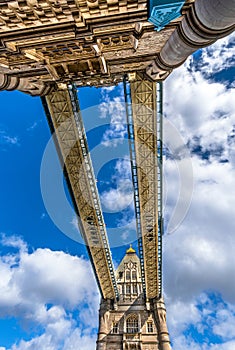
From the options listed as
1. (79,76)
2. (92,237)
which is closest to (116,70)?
(79,76)

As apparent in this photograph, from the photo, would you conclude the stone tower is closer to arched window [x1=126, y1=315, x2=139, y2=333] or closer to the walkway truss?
arched window [x1=126, y1=315, x2=139, y2=333]

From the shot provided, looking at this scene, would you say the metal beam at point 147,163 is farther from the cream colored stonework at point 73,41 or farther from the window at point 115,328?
the window at point 115,328

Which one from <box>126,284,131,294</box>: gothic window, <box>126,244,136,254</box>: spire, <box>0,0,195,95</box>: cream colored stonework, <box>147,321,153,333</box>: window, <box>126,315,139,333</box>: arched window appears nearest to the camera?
<box>0,0,195,95</box>: cream colored stonework

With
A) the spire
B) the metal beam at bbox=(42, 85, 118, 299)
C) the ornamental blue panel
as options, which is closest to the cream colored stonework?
the metal beam at bbox=(42, 85, 118, 299)

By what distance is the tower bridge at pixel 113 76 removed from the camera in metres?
11.4

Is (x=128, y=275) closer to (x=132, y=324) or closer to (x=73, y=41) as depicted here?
(x=132, y=324)

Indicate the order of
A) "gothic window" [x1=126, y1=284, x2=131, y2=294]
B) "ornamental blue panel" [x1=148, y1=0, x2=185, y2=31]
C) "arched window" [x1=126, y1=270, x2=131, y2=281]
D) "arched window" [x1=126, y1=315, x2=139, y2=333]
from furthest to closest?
"arched window" [x1=126, y1=270, x2=131, y2=281]
"gothic window" [x1=126, y1=284, x2=131, y2=294]
"arched window" [x1=126, y1=315, x2=139, y2=333]
"ornamental blue panel" [x1=148, y1=0, x2=185, y2=31]

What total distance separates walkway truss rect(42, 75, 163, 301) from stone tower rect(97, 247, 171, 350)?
8.80 meters

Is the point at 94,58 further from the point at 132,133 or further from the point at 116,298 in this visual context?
the point at 116,298

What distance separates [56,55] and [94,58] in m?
2.38

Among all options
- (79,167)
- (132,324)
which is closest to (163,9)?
(79,167)

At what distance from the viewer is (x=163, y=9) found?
860cm

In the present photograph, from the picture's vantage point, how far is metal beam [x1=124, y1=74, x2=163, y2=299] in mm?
21891

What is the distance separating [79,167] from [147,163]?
6.77 meters
